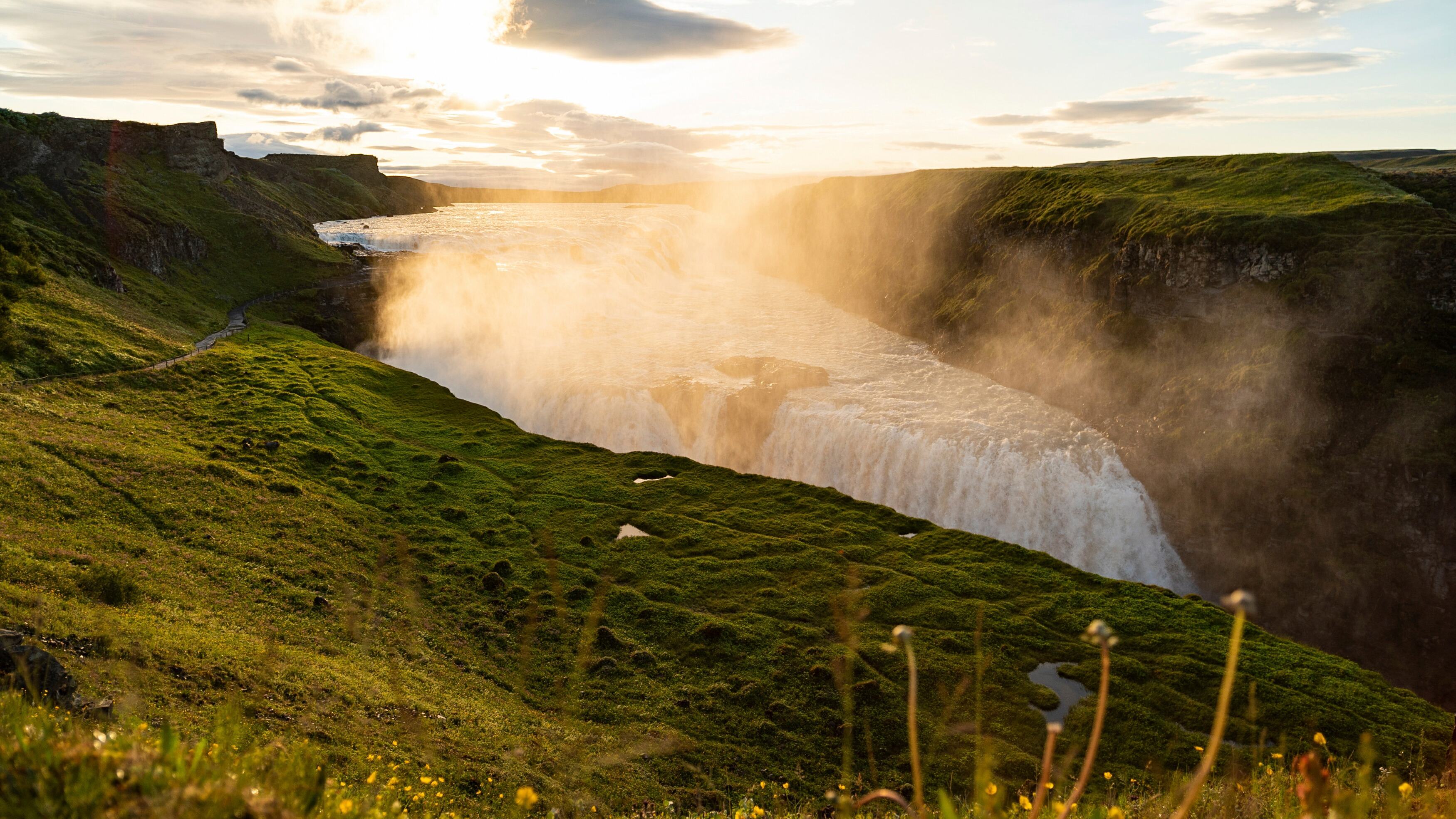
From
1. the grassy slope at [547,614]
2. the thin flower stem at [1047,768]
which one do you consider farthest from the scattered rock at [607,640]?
the thin flower stem at [1047,768]

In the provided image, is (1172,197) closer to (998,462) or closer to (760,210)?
(998,462)

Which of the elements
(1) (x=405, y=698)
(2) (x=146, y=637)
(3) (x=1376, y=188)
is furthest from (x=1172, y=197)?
(2) (x=146, y=637)

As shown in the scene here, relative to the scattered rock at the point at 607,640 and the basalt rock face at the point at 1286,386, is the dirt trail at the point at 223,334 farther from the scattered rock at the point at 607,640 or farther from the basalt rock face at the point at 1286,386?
the basalt rock face at the point at 1286,386

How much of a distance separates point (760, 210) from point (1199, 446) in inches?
4952

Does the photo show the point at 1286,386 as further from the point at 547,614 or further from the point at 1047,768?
the point at 1047,768

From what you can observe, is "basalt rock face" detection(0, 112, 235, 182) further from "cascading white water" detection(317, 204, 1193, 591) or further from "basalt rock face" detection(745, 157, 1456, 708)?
"basalt rock face" detection(745, 157, 1456, 708)

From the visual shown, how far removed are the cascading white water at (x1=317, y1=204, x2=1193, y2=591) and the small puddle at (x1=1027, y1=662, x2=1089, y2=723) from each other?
23155mm

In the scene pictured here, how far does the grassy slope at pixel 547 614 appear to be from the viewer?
21281 mm

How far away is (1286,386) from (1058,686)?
3439 cm

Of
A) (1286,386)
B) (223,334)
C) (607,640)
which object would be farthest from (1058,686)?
(223,334)

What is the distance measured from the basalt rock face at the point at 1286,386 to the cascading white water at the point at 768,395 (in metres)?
4.32

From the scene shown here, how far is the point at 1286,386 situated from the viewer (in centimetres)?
5078

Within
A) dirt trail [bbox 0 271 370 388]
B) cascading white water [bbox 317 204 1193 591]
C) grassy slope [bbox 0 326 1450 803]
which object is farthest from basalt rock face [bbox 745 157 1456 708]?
dirt trail [bbox 0 271 370 388]

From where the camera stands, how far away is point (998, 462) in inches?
2200
